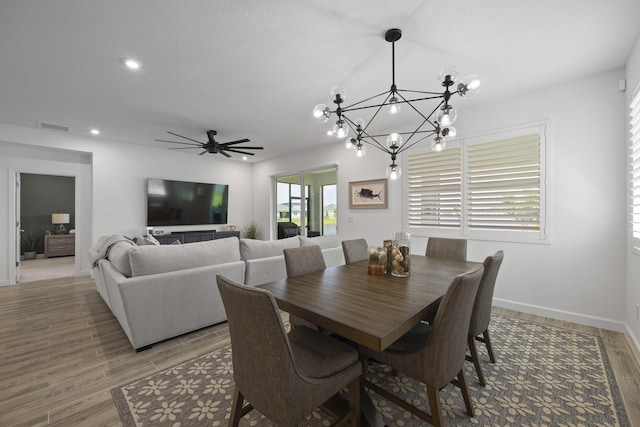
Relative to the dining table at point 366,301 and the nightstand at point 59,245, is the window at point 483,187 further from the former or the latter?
the nightstand at point 59,245

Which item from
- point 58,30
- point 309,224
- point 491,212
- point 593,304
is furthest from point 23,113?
point 593,304

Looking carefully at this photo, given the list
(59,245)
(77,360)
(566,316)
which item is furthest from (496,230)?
(59,245)

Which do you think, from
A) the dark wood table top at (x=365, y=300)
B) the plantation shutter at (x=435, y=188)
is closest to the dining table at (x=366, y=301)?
the dark wood table top at (x=365, y=300)

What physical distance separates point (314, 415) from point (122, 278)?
1.99 metres

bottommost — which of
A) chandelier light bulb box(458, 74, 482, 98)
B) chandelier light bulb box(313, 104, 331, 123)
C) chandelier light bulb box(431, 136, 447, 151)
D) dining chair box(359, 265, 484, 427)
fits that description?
dining chair box(359, 265, 484, 427)

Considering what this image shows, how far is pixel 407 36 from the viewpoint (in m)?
2.12

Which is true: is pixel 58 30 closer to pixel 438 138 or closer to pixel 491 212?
pixel 438 138

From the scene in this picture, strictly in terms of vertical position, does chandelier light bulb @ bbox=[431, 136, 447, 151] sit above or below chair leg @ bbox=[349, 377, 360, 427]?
above

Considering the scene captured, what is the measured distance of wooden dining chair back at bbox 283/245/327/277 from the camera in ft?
7.09

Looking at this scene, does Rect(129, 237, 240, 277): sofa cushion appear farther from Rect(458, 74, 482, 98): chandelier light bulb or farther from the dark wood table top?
Rect(458, 74, 482, 98): chandelier light bulb

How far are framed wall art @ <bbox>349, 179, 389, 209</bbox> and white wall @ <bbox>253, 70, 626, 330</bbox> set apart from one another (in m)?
1.58

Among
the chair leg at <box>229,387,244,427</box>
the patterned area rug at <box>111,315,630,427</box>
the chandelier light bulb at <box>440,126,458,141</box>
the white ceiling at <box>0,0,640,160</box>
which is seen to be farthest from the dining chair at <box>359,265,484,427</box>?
the white ceiling at <box>0,0,640,160</box>

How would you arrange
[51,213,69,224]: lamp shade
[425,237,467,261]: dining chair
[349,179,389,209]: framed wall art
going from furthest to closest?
[51,213,69,224]: lamp shade → [349,179,389,209]: framed wall art → [425,237,467,261]: dining chair

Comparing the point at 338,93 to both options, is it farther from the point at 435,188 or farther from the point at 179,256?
the point at 435,188
